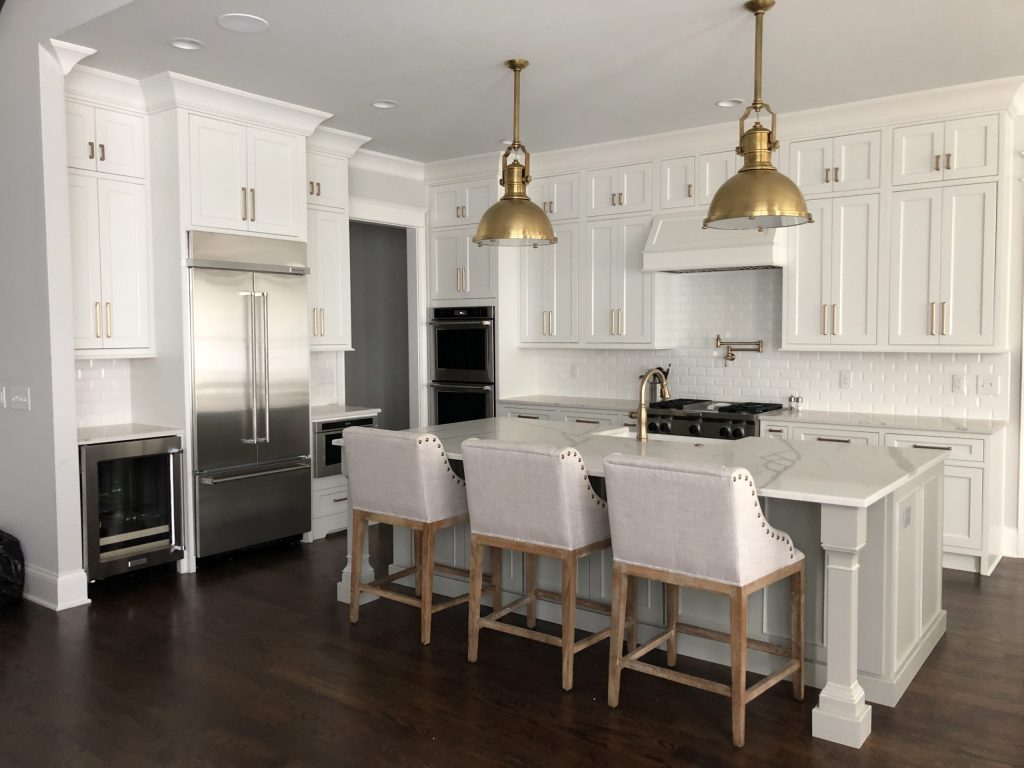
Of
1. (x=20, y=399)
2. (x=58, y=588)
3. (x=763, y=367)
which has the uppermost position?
(x=763, y=367)

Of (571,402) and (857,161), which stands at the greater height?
(857,161)

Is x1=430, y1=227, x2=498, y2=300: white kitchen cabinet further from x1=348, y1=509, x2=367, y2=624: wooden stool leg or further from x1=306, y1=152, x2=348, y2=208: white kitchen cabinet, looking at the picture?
x1=348, y1=509, x2=367, y2=624: wooden stool leg

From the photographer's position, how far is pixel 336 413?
6047 mm

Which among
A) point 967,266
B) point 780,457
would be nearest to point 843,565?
point 780,457

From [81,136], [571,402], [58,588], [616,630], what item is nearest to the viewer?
[616,630]

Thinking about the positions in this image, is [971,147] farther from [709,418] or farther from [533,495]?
[533,495]

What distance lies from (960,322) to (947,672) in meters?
2.42

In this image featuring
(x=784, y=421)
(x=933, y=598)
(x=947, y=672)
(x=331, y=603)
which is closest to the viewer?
(x=947, y=672)

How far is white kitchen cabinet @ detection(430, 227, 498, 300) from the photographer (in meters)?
6.86

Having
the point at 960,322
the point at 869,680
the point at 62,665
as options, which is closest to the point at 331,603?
the point at 62,665

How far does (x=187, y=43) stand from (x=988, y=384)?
5004mm

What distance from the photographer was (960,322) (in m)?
5.10

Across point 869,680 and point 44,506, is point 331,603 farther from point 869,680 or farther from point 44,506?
point 869,680

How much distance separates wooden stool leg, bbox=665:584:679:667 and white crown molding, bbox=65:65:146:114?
4081 mm
